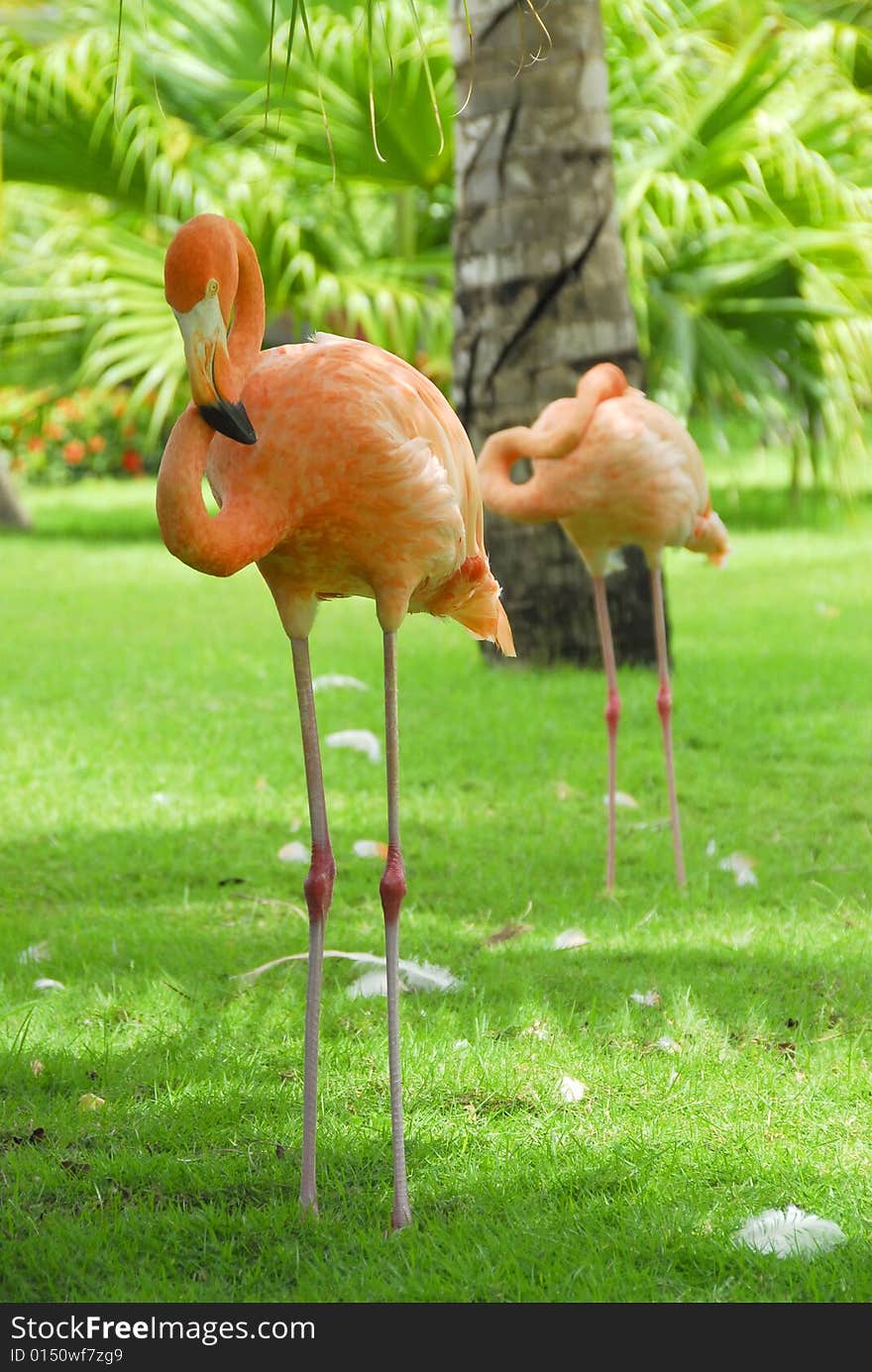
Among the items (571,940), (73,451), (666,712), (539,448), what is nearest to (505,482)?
(539,448)

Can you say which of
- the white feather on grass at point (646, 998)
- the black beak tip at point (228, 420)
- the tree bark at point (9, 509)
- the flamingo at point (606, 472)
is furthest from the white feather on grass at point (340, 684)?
the tree bark at point (9, 509)

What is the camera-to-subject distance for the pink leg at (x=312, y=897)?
2.63 m

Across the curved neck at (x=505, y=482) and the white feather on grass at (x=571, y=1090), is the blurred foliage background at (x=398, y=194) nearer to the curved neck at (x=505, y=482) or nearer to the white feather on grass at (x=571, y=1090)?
the curved neck at (x=505, y=482)

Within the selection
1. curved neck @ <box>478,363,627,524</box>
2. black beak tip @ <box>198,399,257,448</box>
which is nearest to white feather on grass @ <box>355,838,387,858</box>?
curved neck @ <box>478,363,627,524</box>

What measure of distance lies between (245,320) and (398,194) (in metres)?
9.37

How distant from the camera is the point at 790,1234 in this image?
2.49 m

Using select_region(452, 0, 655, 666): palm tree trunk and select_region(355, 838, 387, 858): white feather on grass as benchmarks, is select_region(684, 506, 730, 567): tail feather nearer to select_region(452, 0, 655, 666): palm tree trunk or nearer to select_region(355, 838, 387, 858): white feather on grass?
select_region(355, 838, 387, 858): white feather on grass

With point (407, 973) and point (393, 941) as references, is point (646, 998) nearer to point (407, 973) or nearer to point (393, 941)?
point (407, 973)

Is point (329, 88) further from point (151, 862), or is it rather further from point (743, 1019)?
point (743, 1019)
